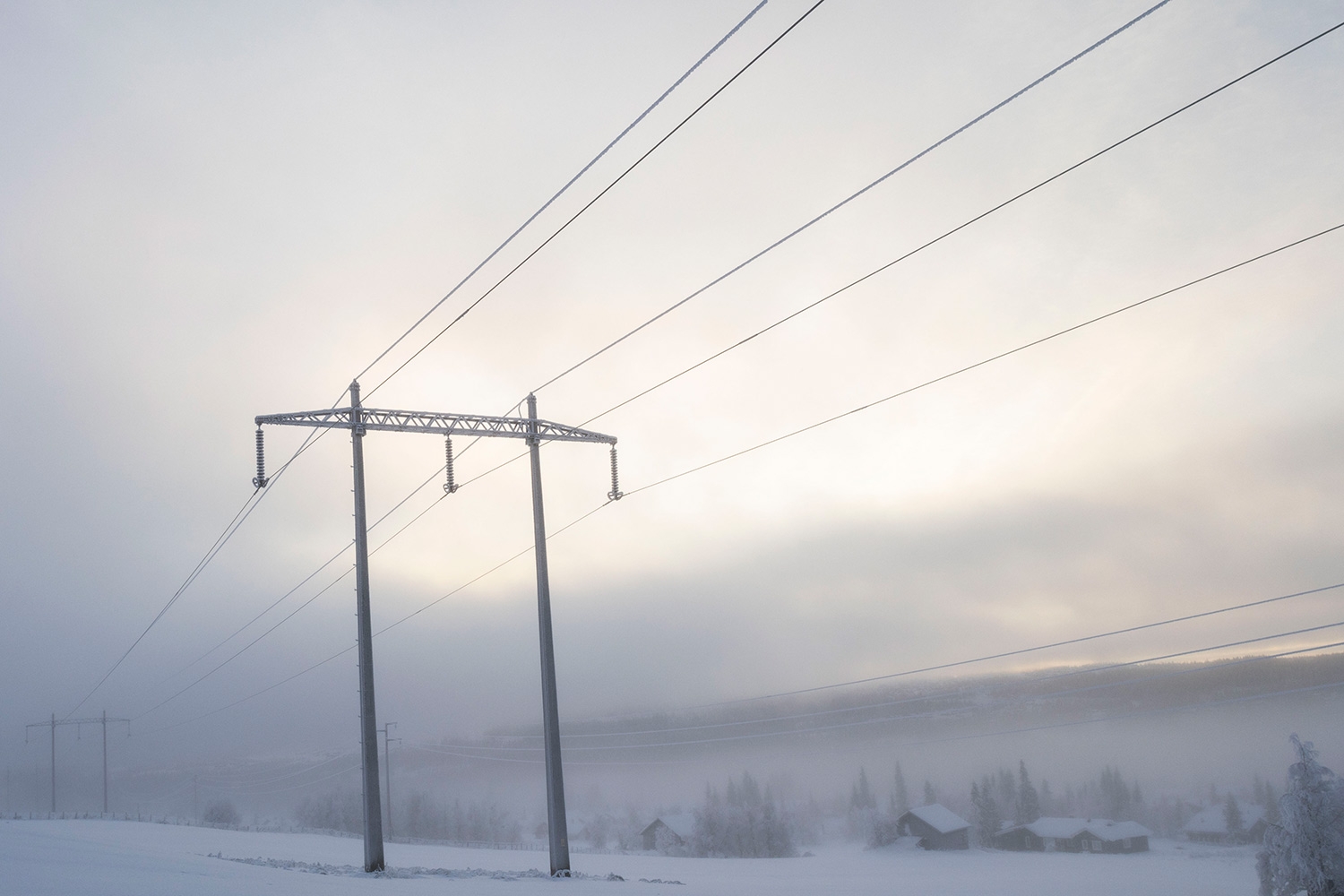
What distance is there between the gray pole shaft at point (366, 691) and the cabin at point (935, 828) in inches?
2838

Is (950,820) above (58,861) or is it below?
below

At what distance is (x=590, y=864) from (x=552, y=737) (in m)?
32.3

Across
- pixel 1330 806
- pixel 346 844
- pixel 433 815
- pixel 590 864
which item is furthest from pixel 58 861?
pixel 433 815

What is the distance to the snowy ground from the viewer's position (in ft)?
60.7

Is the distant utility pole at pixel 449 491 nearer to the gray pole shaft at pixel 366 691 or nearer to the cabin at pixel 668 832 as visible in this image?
the gray pole shaft at pixel 366 691

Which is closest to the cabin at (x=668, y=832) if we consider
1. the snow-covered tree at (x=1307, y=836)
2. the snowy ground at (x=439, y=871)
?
the snowy ground at (x=439, y=871)

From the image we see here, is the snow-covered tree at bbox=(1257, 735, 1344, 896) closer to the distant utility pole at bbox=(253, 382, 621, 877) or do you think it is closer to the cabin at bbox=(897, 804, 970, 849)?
the distant utility pole at bbox=(253, 382, 621, 877)

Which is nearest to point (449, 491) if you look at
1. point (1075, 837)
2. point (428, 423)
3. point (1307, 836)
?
point (428, 423)

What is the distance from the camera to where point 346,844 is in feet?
165

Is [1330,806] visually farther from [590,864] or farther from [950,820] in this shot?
[950,820]

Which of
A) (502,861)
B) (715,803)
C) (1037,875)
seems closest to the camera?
(502,861)

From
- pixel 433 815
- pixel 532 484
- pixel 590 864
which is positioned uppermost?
pixel 532 484

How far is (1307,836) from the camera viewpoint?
3862 cm

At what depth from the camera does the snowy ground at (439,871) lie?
18.5 m
